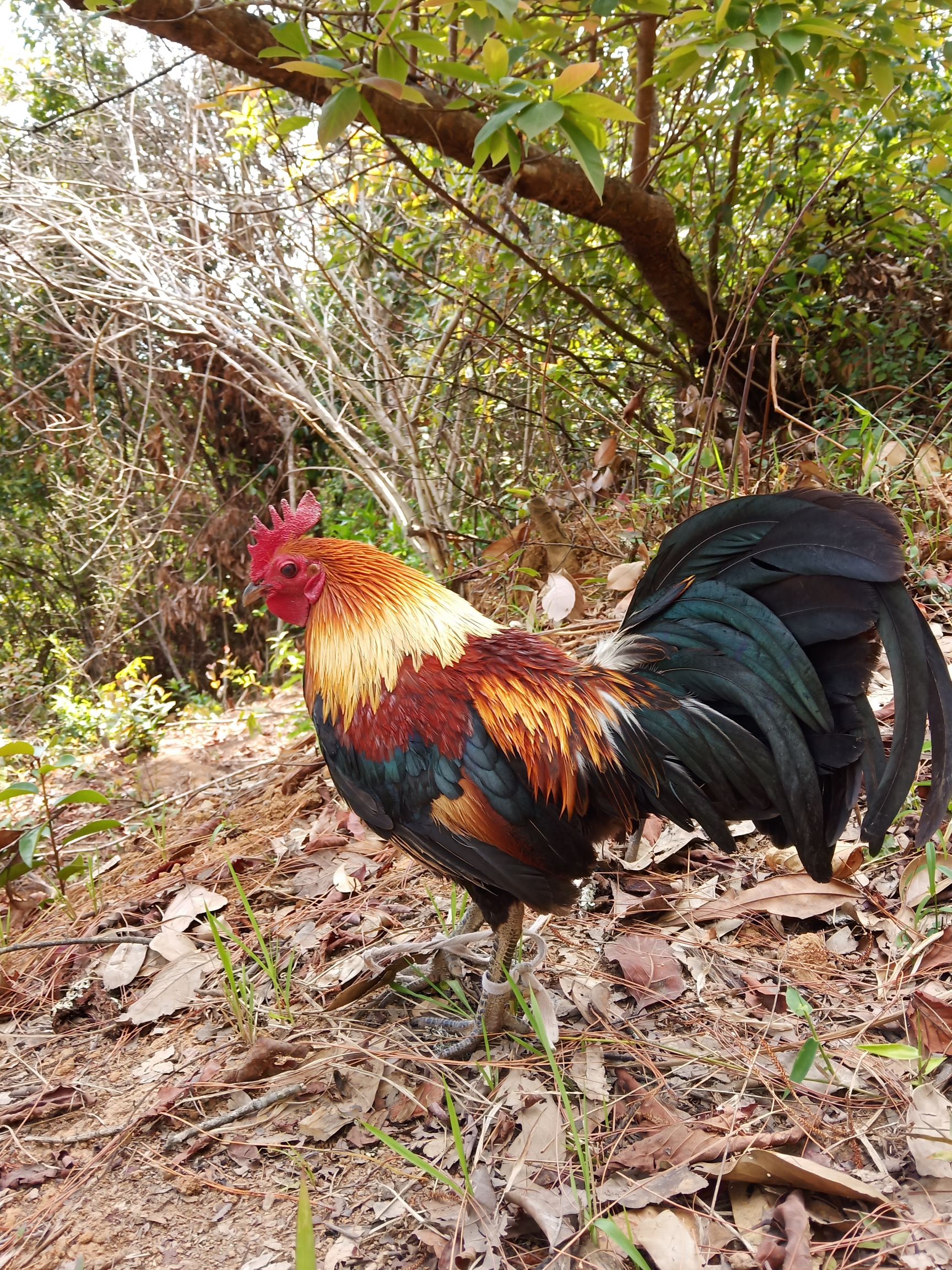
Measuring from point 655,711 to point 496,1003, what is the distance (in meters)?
0.96

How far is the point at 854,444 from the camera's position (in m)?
4.45

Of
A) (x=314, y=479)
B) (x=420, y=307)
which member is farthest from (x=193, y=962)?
(x=314, y=479)

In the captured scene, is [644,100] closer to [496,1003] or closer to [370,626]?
[370,626]

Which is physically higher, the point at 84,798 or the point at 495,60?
the point at 495,60

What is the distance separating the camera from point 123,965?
2.66 meters

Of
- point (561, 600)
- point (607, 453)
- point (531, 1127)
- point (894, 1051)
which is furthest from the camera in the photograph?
point (607, 453)

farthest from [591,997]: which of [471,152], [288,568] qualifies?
[471,152]

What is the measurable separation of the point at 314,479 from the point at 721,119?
6456mm

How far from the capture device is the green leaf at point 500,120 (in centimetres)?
224

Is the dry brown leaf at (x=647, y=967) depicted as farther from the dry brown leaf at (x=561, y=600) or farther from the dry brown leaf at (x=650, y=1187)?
the dry brown leaf at (x=561, y=600)

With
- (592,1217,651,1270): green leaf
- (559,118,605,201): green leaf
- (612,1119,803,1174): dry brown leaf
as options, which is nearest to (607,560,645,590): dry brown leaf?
(559,118,605,201): green leaf

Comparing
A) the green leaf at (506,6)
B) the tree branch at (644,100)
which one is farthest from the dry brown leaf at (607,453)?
the green leaf at (506,6)

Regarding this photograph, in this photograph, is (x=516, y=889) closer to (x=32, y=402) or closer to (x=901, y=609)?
(x=901, y=609)

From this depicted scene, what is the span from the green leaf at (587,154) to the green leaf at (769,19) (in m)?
0.90
